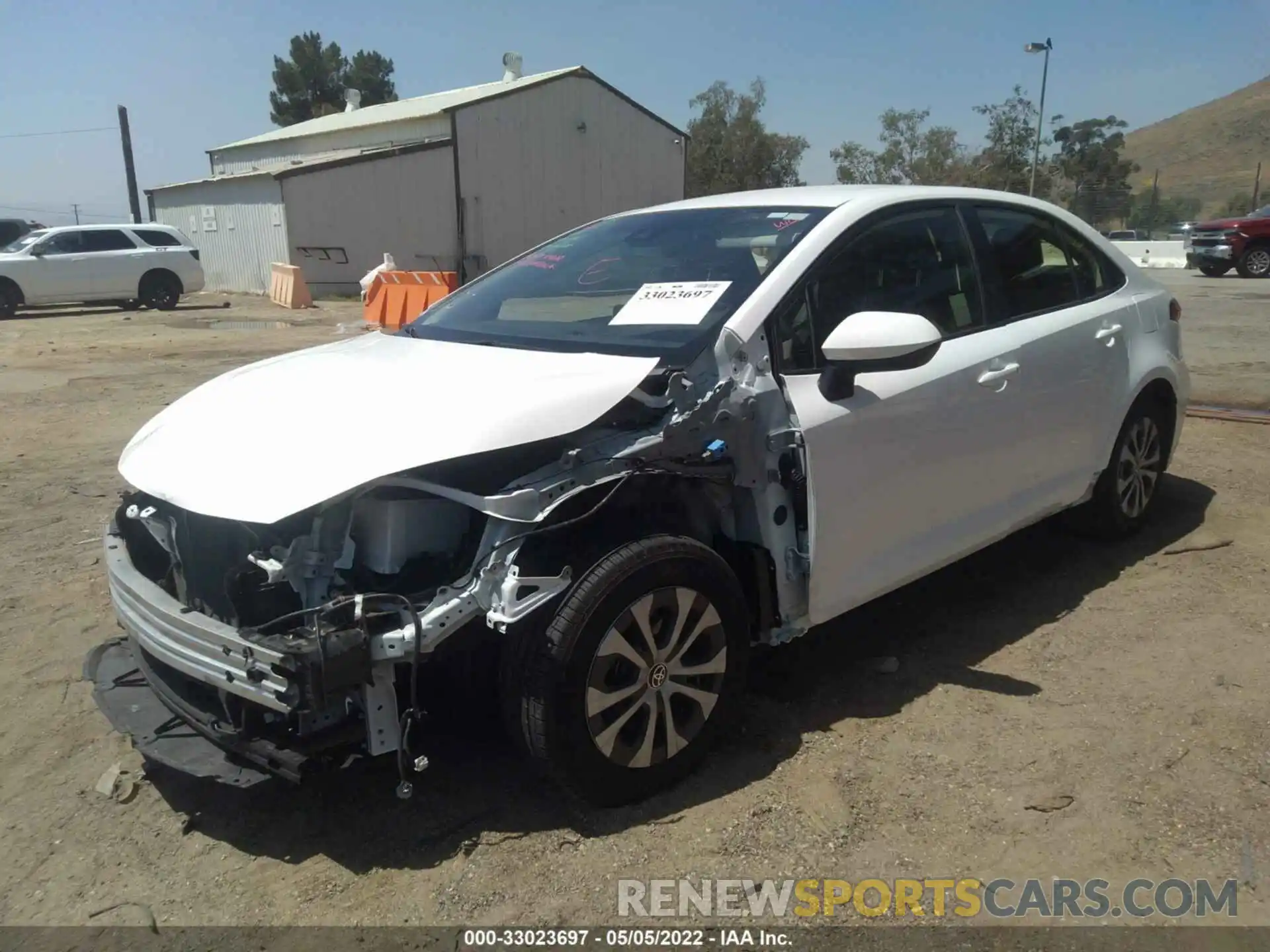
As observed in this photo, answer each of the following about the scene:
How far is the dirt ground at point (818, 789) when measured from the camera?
2.64 metres

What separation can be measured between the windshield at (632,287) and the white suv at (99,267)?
62.9 feet

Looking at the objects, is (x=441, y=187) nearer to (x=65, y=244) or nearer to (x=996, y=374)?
(x=65, y=244)

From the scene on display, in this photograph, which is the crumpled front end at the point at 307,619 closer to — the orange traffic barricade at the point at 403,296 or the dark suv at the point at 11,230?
the orange traffic barricade at the point at 403,296

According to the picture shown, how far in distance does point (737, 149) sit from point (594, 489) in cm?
5758

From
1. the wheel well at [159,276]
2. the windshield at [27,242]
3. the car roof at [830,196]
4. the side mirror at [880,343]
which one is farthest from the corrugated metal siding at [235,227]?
the side mirror at [880,343]

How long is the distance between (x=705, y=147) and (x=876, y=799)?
58218 mm

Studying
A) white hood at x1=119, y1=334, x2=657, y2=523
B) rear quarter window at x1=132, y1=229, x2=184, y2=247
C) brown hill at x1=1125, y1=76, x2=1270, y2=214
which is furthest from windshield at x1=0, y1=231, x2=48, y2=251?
brown hill at x1=1125, y1=76, x2=1270, y2=214

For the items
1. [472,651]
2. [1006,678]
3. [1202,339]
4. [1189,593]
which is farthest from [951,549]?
[1202,339]

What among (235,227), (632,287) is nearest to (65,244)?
(235,227)

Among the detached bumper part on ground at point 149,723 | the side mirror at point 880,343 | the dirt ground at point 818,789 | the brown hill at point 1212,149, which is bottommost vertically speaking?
the dirt ground at point 818,789

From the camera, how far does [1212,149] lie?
3976 inches

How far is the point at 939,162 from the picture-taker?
2280 inches

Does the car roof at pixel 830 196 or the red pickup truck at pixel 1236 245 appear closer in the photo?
the car roof at pixel 830 196

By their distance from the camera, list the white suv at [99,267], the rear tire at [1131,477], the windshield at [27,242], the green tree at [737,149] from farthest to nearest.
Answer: the green tree at [737,149] < the windshield at [27,242] < the white suv at [99,267] < the rear tire at [1131,477]
